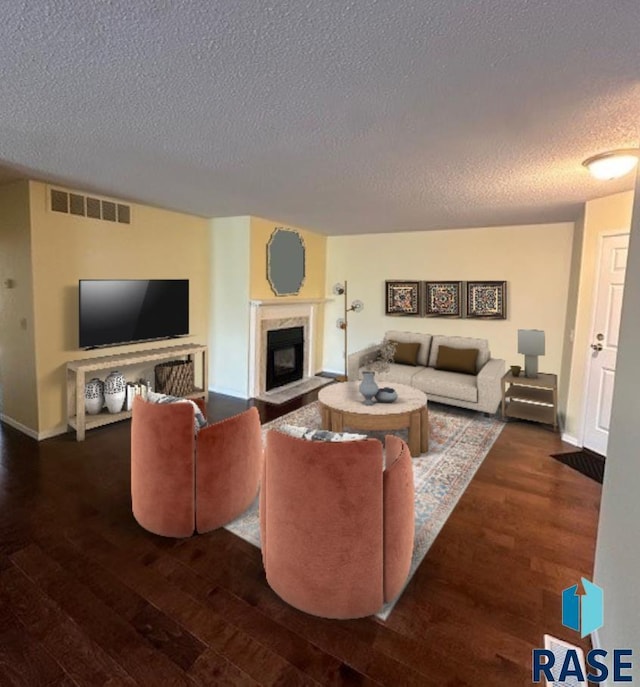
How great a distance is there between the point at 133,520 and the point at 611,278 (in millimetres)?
4428

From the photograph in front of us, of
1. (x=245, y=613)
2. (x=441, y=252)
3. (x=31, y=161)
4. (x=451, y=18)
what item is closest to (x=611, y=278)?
(x=441, y=252)

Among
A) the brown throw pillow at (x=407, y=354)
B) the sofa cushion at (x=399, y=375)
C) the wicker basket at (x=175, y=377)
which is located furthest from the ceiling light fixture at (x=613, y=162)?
the wicker basket at (x=175, y=377)

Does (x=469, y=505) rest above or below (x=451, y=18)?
below

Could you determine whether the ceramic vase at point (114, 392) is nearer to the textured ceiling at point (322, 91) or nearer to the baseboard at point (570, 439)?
the textured ceiling at point (322, 91)

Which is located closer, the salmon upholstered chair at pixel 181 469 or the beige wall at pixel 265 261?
the salmon upholstered chair at pixel 181 469

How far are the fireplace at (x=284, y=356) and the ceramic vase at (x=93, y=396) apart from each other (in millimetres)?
2173

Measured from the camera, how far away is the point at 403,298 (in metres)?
6.12

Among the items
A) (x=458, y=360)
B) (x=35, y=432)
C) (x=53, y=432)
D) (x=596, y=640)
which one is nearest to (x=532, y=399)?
(x=458, y=360)

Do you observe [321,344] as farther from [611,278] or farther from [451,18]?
[451,18]

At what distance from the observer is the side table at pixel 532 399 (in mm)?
4385

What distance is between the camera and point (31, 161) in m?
2.93

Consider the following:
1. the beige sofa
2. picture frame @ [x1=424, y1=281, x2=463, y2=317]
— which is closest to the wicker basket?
the beige sofa

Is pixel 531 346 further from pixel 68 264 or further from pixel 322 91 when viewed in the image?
pixel 68 264

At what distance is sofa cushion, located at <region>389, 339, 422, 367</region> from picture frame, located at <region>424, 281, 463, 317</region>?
69 cm
